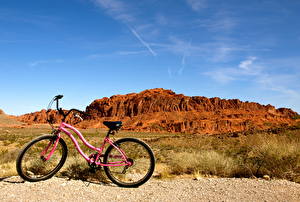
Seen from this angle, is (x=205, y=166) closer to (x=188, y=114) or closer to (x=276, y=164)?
(x=276, y=164)

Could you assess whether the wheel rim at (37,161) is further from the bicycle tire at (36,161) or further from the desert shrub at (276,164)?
the desert shrub at (276,164)

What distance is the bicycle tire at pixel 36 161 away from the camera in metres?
5.37

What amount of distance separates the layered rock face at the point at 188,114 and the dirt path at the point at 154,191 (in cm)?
8625

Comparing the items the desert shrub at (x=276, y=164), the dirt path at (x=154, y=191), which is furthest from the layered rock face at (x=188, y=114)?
the dirt path at (x=154, y=191)

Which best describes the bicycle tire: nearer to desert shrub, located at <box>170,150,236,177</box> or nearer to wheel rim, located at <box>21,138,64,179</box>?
wheel rim, located at <box>21,138,64,179</box>

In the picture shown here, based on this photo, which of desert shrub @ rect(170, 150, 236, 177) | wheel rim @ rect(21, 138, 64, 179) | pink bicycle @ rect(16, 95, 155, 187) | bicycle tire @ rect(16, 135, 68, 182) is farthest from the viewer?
desert shrub @ rect(170, 150, 236, 177)

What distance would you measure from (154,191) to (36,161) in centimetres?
274

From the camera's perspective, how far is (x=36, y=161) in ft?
Answer: 19.7

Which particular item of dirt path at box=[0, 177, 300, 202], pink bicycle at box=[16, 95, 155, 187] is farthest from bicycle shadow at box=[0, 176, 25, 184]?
pink bicycle at box=[16, 95, 155, 187]

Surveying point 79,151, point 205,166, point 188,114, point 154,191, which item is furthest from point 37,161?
point 188,114

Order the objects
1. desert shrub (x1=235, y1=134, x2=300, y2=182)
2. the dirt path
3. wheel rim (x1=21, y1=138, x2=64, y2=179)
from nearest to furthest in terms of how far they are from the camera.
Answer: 1. the dirt path
2. wheel rim (x1=21, y1=138, x2=64, y2=179)
3. desert shrub (x1=235, y1=134, x2=300, y2=182)

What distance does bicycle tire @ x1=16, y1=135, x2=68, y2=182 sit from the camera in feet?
17.6

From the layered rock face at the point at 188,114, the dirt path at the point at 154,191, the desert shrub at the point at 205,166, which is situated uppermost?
the layered rock face at the point at 188,114

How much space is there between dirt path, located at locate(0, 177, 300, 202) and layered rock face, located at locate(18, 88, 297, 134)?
86.3 m
